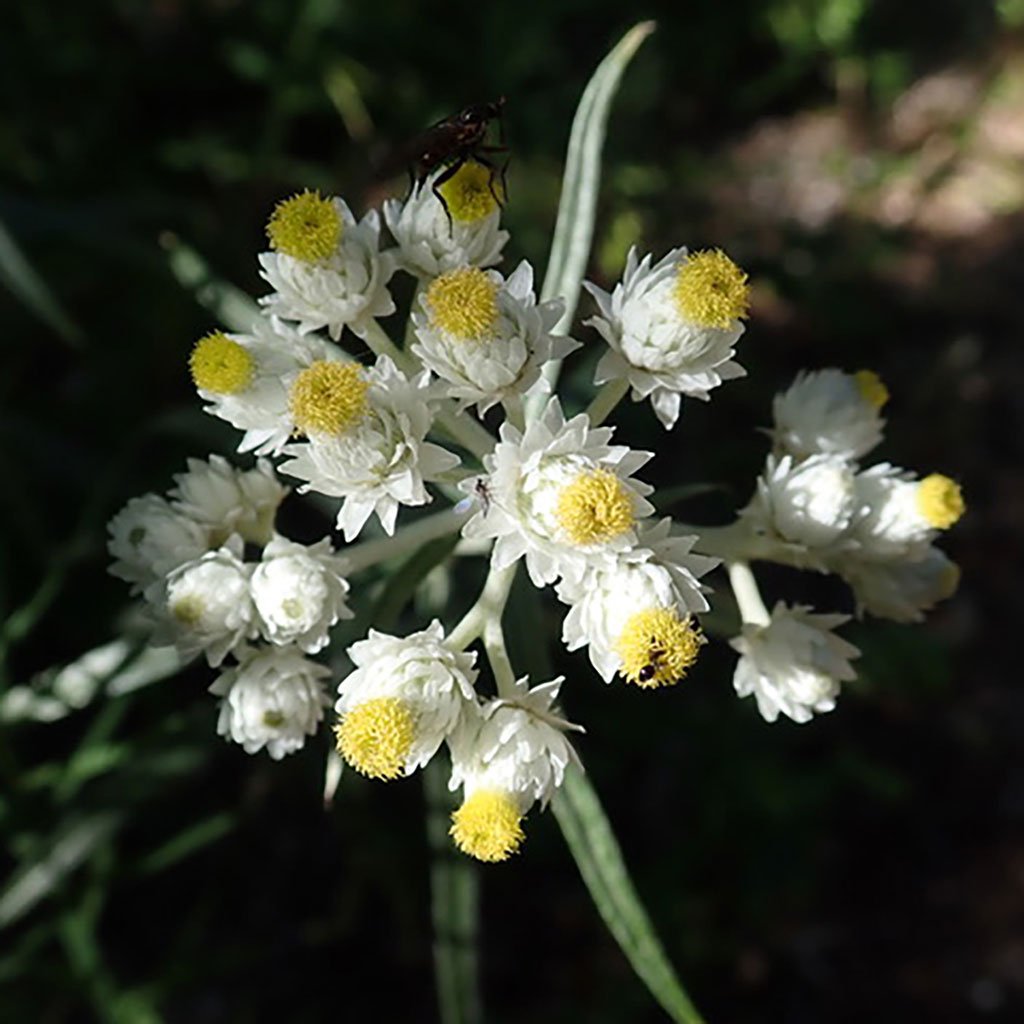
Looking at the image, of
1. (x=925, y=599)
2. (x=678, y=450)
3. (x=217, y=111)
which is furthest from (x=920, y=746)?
(x=217, y=111)

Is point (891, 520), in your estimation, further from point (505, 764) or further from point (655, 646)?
point (505, 764)

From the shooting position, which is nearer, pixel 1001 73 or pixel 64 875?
pixel 64 875

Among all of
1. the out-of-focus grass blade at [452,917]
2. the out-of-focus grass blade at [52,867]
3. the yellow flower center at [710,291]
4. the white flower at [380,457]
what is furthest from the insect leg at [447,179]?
the out-of-focus grass blade at [52,867]

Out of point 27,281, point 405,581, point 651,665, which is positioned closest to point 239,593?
point 405,581

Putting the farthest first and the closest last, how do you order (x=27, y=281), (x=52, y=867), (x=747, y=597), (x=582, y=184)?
(x=27, y=281) < (x=52, y=867) < (x=582, y=184) < (x=747, y=597)

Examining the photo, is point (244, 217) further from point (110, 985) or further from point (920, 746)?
point (920, 746)

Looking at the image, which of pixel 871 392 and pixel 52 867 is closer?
pixel 871 392

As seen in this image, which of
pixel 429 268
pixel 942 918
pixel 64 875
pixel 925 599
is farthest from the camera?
pixel 942 918
